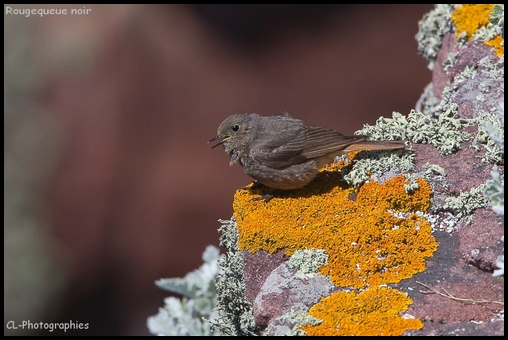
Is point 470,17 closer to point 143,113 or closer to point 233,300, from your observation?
point 233,300

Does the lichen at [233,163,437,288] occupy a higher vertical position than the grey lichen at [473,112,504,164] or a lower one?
lower

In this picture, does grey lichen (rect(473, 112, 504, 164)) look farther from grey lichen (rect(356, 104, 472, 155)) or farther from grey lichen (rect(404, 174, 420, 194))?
grey lichen (rect(404, 174, 420, 194))

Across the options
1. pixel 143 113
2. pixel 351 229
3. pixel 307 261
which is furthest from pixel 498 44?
pixel 143 113

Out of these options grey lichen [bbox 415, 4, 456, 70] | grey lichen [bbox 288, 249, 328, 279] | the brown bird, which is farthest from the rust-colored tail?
grey lichen [bbox 415, 4, 456, 70]

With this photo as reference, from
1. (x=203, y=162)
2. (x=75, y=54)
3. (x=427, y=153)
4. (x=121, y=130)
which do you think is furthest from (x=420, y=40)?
(x=75, y=54)

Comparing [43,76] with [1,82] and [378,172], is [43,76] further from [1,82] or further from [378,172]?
[378,172]

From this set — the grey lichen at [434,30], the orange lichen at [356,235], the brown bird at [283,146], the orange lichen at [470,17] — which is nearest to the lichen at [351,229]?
the orange lichen at [356,235]
